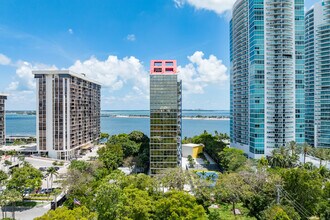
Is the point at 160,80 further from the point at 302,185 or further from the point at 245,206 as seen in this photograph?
the point at 302,185

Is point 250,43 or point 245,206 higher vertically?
point 250,43

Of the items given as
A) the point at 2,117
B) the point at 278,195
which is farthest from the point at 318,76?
the point at 2,117

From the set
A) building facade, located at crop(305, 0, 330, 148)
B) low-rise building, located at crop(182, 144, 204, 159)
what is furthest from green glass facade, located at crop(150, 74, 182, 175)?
building facade, located at crop(305, 0, 330, 148)

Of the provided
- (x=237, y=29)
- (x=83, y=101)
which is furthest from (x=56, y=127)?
(x=237, y=29)

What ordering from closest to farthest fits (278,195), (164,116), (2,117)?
(278,195) < (164,116) < (2,117)

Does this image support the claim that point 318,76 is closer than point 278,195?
No

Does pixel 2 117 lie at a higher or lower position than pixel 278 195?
higher

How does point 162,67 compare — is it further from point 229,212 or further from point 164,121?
point 229,212
